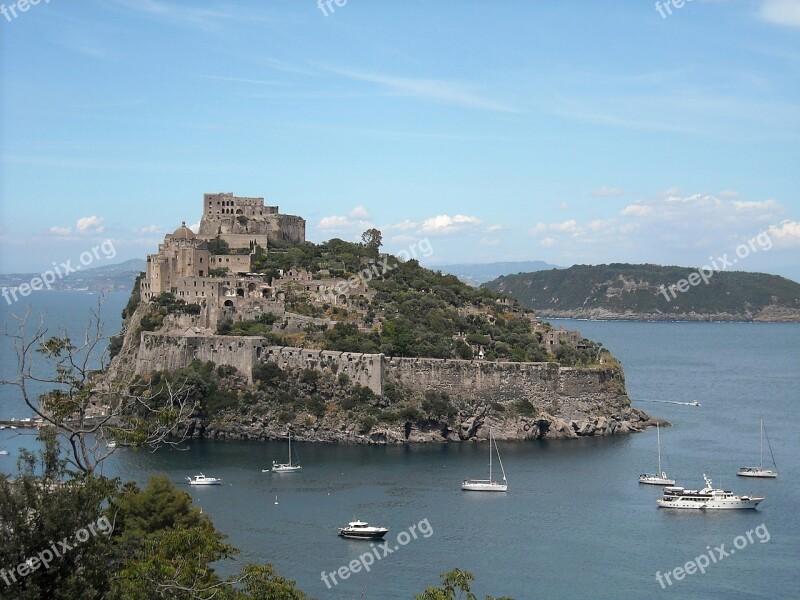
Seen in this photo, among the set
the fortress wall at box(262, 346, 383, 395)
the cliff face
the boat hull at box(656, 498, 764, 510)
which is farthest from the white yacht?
the fortress wall at box(262, 346, 383, 395)

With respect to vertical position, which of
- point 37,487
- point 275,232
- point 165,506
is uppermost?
point 275,232

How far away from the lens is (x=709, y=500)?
4266 cm

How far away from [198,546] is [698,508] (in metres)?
27.9

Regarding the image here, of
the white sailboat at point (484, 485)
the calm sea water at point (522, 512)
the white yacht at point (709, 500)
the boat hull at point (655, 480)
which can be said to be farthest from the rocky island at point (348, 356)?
the white yacht at point (709, 500)

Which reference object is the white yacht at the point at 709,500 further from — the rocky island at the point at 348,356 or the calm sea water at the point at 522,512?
the rocky island at the point at 348,356

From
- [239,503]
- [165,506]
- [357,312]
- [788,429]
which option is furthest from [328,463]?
[788,429]

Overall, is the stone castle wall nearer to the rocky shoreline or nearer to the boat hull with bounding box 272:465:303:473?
the rocky shoreline

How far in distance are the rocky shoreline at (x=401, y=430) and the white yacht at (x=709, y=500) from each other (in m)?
13.7

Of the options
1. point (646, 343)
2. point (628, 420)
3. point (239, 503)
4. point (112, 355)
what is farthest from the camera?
point (646, 343)

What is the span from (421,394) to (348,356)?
12.9 ft

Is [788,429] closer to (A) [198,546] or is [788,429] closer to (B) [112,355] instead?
(B) [112,355]

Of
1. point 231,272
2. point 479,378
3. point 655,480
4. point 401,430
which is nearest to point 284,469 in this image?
point 401,430

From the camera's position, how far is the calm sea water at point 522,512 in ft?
108

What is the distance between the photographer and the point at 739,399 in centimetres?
7331
